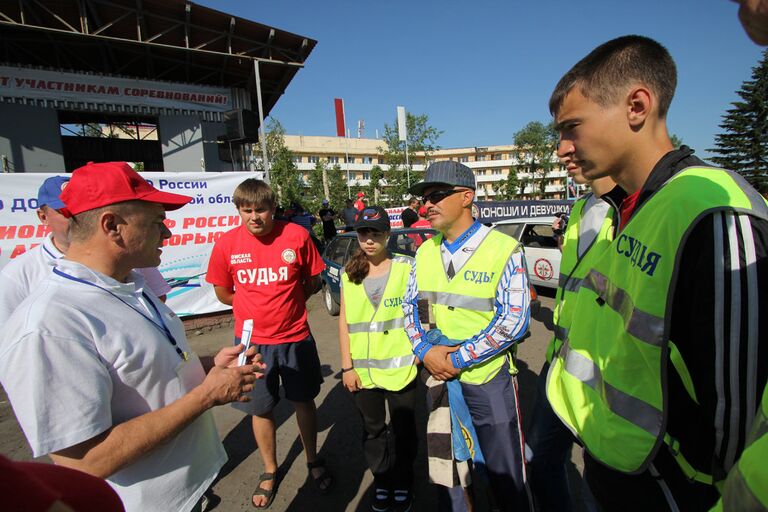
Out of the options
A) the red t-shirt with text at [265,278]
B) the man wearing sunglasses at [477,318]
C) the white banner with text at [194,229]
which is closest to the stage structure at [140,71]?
the white banner with text at [194,229]

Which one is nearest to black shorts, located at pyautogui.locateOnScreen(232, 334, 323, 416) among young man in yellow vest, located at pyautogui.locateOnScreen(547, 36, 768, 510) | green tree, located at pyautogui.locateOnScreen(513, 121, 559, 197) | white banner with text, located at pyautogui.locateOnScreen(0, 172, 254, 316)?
young man in yellow vest, located at pyautogui.locateOnScreen(547, 36, 768, 510)

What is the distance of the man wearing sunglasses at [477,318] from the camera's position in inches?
76.5

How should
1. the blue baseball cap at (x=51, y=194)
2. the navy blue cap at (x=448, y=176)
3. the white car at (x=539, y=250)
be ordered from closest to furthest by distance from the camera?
1. the navy blue cap at (x=448, y=176)
2. the blue baseball cap at (x=51, y=194)
3. the white car at (x=539, y=250)

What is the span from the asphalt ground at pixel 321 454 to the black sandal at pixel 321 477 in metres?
0.04

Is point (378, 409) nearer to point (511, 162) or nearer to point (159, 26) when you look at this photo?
point (159, 26)

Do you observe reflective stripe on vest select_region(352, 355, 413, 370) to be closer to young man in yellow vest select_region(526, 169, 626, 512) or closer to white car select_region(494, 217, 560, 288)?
young man in yellow vest select_region(526, 169, 626, 512)

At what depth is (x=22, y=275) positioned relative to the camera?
7.93 ft

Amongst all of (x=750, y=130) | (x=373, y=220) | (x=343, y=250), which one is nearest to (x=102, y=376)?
(x=373, y=220)

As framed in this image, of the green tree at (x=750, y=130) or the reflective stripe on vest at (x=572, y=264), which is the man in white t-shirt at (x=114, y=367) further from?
the green tree at (x=750, y=130)

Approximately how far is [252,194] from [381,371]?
1.53m

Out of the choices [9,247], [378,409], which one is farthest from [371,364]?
[9,247]

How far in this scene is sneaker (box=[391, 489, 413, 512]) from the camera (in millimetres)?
2445

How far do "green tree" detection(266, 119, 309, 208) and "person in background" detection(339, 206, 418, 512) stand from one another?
22428mm

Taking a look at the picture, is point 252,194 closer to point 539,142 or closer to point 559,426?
point 559,426
